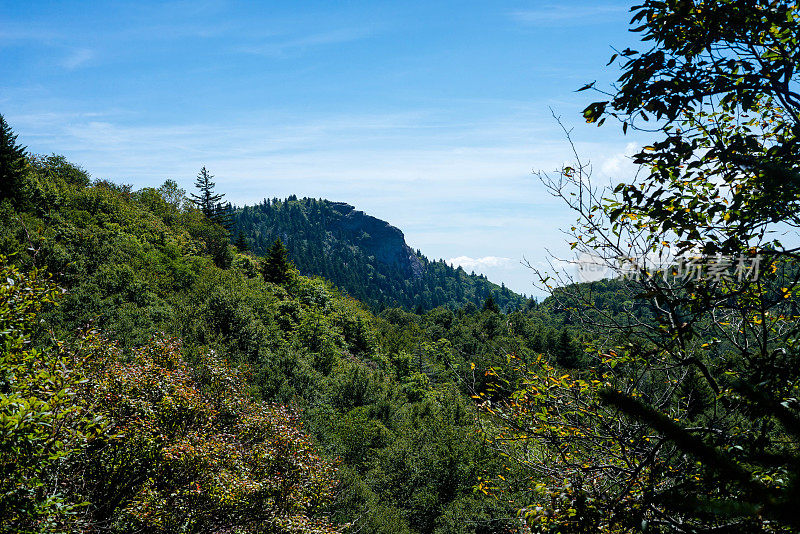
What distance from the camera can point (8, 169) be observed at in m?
40.8

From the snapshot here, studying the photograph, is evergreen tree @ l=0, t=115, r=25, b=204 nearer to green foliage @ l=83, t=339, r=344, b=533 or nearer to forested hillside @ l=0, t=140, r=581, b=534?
forested hillside @ l=0, t=140, r=581, b=534

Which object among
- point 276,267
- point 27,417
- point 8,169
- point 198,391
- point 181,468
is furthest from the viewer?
point 276,267

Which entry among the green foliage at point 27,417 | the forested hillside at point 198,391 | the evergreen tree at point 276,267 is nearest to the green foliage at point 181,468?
the forested hillside at point 198,391

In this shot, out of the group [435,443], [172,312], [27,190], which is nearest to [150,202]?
[27,190]

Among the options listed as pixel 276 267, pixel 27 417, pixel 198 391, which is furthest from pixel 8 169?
pixel 27 417

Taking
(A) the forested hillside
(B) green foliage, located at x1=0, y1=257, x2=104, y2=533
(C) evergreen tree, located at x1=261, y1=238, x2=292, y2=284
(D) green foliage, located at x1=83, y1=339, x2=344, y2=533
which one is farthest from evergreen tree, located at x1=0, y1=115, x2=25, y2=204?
(B) green foliage, located at x1=0, y1=257, x2=104, y2=533

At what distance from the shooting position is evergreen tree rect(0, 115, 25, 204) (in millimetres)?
40250

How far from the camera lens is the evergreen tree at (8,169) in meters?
40.2

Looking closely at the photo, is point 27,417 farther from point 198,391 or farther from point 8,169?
point 8,169

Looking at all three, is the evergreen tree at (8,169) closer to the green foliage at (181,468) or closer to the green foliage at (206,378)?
the green foliage at (206,378)

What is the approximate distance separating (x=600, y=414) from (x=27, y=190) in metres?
56.7

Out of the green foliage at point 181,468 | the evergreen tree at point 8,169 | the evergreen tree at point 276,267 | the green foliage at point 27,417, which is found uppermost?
the evergreen tree at point 8,169

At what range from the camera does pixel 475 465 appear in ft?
107

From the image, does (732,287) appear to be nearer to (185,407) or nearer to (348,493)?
(185,407)
